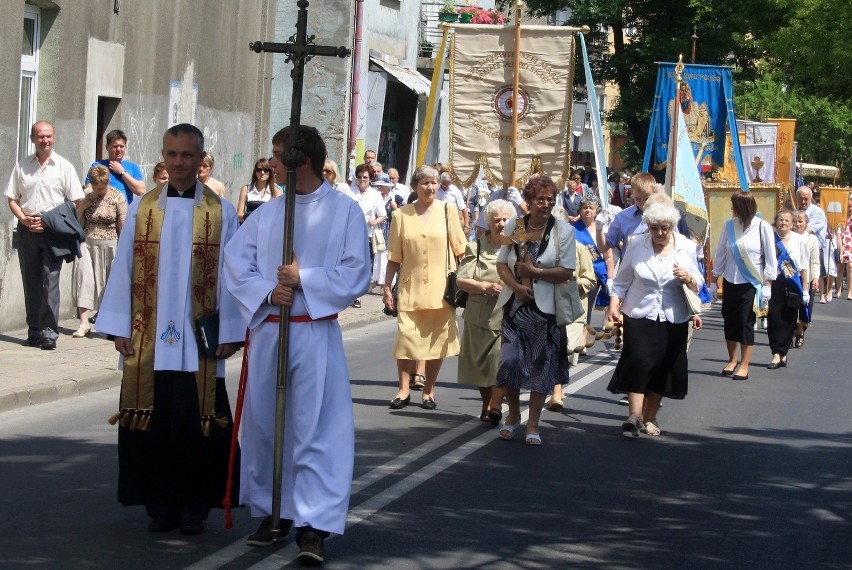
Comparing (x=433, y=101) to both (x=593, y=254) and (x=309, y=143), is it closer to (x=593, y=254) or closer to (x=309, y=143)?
(x=593, y=254)

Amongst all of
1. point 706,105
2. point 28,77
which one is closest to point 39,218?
point 28,77

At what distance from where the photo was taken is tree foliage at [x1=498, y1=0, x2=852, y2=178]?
36094 millimetres

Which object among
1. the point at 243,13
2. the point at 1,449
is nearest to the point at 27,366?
the point at 1,449

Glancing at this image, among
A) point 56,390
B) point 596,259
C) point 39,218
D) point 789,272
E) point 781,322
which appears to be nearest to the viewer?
point 56,390

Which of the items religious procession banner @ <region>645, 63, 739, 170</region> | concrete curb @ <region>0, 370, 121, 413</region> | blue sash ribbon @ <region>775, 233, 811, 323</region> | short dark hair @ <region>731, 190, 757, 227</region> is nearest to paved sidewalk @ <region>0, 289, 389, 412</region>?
concrete curb @ <region>0, 370, 121, 413</region>

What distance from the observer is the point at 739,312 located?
15289 mm

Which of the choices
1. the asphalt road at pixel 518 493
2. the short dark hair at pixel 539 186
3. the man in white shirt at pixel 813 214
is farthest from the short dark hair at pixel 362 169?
the short dark hair at pixel 539 186

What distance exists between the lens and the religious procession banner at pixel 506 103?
594 inches

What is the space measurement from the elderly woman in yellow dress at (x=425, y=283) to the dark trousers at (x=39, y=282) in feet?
11.5

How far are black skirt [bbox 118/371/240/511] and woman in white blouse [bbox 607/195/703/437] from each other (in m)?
4.56

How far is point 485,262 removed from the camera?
1128cm

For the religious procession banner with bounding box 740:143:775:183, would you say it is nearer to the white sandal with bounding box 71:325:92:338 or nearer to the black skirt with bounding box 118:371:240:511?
the white sandal with bounding box 71:325:92:338

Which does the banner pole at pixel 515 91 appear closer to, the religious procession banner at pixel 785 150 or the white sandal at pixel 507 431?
the white sandal at pixel 507 431

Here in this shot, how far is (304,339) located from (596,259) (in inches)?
328
